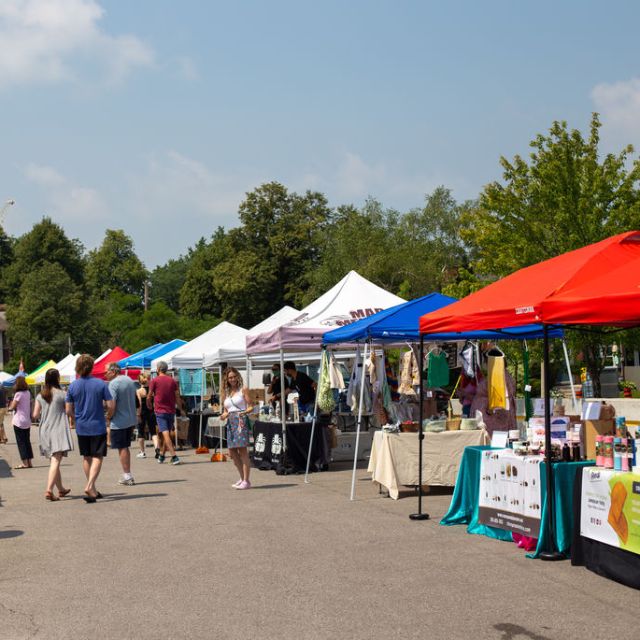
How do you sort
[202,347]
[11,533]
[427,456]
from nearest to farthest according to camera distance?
1. [11,533]
2. [427,456]
3. [202,347]

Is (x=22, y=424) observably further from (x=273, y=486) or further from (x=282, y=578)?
(x=282, y=578)

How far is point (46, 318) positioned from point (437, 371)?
68.6 m

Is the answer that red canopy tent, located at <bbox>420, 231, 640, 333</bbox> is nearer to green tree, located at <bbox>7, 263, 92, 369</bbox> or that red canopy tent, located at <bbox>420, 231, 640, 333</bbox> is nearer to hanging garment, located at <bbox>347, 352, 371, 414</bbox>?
hanging garment, located at <bbox>347, 352, 371, 414</bbox>

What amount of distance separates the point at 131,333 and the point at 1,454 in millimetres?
40470

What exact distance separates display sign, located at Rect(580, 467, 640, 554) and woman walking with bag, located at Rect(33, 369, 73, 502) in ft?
23.9

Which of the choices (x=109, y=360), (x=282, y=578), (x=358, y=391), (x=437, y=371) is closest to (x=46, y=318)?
(x=109, y=360)

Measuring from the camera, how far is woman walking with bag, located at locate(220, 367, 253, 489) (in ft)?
42.1

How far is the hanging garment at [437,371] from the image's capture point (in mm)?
13609

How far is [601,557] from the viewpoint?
7.21 meters

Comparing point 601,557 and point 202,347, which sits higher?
point 202,347

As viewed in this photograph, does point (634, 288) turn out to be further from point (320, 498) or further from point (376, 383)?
point (376, 383)

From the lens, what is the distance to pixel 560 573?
289 inches

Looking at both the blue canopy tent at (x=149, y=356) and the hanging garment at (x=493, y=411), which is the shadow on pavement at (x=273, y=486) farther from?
the blue canopy tent at (x=149, y=356)

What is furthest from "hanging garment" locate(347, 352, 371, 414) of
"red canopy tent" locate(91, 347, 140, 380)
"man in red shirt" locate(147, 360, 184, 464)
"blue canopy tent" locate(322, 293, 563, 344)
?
"red canopy tent" locate(91, 347, 140, 380)
